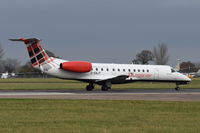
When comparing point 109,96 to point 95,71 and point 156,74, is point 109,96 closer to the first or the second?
point 95,71

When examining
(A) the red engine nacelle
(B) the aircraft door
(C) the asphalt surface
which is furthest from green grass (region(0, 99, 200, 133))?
(B) the aircraft door

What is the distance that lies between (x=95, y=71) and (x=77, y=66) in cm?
235

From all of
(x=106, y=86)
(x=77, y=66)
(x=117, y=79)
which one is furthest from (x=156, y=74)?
(x=77, y=66)

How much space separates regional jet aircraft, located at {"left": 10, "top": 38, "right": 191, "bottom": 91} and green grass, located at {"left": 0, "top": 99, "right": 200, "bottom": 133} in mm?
19112

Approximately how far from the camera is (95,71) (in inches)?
1599

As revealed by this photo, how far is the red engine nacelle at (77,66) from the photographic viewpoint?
38.6 metres

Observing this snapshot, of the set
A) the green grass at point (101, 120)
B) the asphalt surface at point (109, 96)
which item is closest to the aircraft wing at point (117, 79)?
the asphalt surface at point (109, 96)

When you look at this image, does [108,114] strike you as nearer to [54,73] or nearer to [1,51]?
[54,73]

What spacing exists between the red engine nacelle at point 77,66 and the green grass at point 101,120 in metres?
19.3

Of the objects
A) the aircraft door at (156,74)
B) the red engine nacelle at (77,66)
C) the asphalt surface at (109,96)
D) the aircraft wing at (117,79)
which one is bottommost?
the asphalt surface at (109,96)

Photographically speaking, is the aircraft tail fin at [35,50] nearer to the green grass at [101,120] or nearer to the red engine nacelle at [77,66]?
the red engine nacelle at [77,66]

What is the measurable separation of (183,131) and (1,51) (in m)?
128

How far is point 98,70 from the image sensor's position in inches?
1609

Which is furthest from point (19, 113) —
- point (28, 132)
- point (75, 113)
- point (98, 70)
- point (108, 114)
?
point (98, 70)
